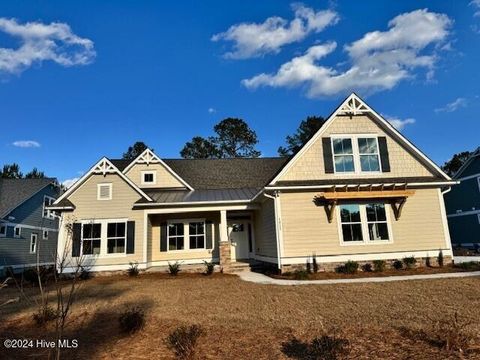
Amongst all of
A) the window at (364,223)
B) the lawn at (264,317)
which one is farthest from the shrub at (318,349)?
the window at (364,223)

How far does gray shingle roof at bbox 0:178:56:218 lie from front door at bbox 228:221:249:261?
550 inches

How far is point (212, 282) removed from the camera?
39.7ft

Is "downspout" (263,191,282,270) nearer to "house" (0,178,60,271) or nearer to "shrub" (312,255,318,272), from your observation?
"shrub" (312,255,318,272)

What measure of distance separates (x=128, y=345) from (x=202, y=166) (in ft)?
55.0

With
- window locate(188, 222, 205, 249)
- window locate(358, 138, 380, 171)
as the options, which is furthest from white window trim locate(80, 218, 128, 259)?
window locate(358, 138, 380, 171)

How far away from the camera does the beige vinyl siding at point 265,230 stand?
1455 centimetres

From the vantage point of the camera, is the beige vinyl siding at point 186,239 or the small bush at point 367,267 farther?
the beige vinyl siding at point 186,239

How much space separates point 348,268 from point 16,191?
22.1m

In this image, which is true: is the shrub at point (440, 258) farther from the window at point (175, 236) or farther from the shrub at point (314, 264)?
the window at point (175, 236)

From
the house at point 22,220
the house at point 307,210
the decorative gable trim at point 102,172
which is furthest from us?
the house at point 22,220

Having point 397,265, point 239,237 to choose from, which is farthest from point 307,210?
point 239,237

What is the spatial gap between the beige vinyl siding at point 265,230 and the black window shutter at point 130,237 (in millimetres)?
5947

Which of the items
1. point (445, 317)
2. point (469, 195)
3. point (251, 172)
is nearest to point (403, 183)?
point (445, 317)

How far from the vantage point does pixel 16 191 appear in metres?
23.7
